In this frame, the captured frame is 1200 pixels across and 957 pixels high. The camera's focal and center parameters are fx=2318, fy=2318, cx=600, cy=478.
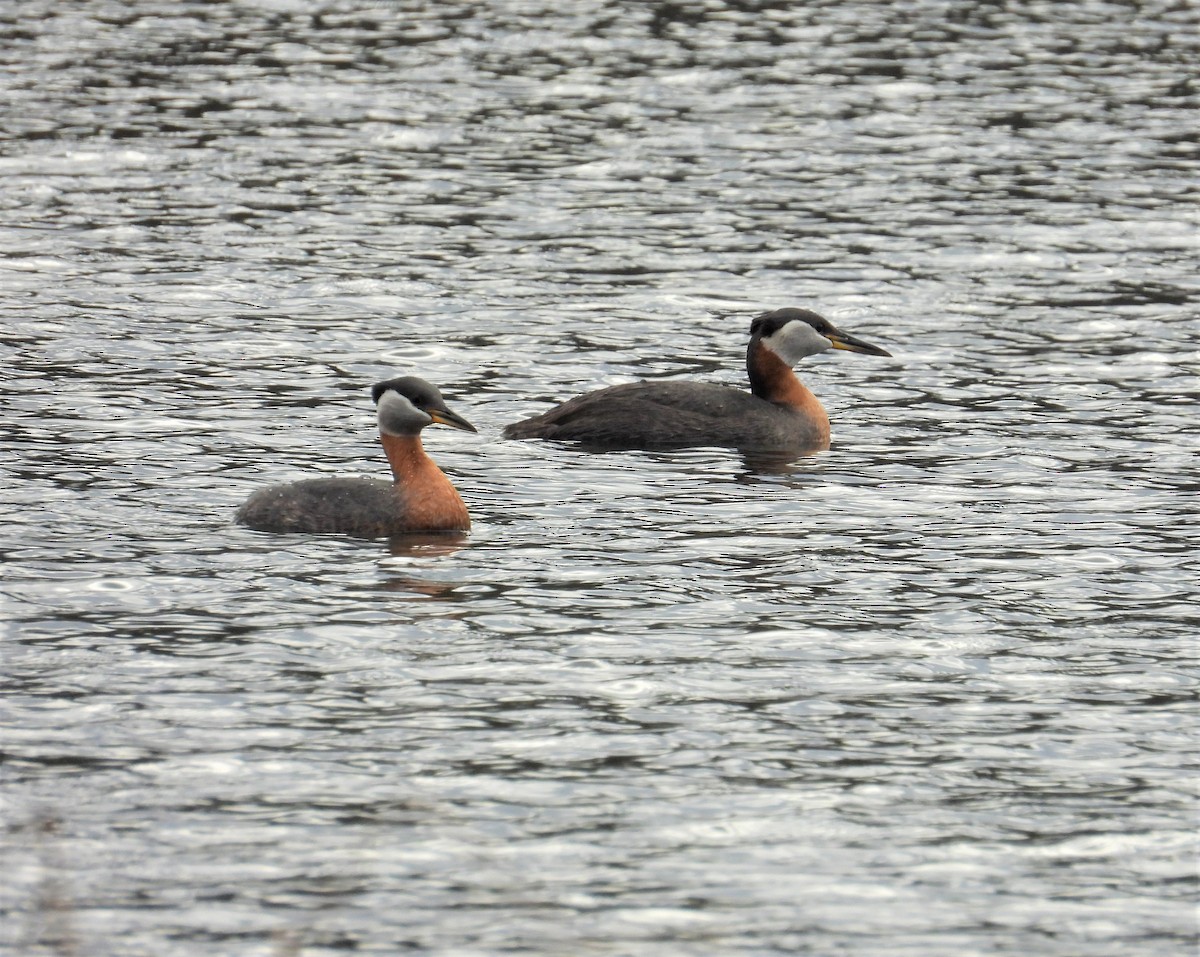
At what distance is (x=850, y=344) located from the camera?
1903 cm

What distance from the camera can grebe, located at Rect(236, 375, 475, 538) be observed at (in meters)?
15.0

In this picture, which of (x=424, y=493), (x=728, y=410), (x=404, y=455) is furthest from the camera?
(x=728, y=410)

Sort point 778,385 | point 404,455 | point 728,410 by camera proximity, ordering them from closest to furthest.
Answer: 1. point 404,455
2. point 728,410
3. point 778,385

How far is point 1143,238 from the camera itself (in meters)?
24.8

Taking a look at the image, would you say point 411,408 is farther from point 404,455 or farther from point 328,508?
point 328,508

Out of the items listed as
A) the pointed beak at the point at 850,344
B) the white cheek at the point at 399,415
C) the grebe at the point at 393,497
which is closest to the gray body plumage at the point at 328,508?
the grebe at the point at 393,497

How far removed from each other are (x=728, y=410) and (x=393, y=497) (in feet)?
13.3

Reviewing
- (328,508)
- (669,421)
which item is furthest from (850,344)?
(328,508)

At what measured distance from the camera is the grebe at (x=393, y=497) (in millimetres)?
15008

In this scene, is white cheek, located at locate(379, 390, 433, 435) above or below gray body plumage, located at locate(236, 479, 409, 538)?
above

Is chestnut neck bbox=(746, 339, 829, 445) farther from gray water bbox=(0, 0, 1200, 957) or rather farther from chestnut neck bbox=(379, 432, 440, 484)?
chestnut neck bbox=(379, 432, 440, 484)

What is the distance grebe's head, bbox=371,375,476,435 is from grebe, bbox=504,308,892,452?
7.95ft

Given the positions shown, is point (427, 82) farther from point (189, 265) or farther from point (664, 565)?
point (664, 565)

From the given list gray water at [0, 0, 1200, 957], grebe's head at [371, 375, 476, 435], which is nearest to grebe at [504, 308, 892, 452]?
gray water at [0, 0, 1200, 957]
